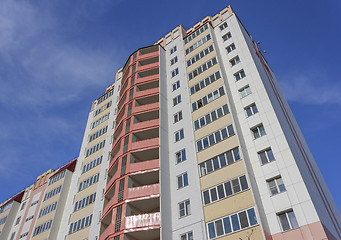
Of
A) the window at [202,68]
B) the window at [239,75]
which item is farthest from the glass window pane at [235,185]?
the window at [202,68]

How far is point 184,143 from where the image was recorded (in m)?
38.2

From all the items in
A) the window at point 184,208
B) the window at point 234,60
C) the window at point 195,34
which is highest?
the window at point 195,34

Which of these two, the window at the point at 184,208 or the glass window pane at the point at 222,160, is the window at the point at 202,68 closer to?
the glass window pane at the point at 222,160

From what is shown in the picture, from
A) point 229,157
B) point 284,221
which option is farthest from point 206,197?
point 284,221

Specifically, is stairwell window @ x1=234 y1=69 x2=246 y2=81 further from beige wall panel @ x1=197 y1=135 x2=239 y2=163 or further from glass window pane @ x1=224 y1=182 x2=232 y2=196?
glass window pane @ x1=224 y1=182 x2=232 y2=196

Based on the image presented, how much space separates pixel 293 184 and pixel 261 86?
1382cm

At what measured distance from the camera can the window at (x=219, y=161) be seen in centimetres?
→ 3208

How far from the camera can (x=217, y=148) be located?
1346 inches

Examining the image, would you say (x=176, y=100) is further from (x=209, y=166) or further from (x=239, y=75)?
(x=209, y=166)

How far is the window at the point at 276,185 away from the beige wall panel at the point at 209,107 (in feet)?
39.8

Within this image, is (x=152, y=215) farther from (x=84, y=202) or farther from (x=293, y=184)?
(x=84, y=202)

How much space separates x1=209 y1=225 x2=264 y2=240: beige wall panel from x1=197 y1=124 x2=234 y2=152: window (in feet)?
36.9

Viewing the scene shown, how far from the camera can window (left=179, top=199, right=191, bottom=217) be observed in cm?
3150

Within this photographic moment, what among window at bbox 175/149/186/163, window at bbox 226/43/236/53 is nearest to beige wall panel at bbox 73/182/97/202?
window at bbox 175/149/186/163
